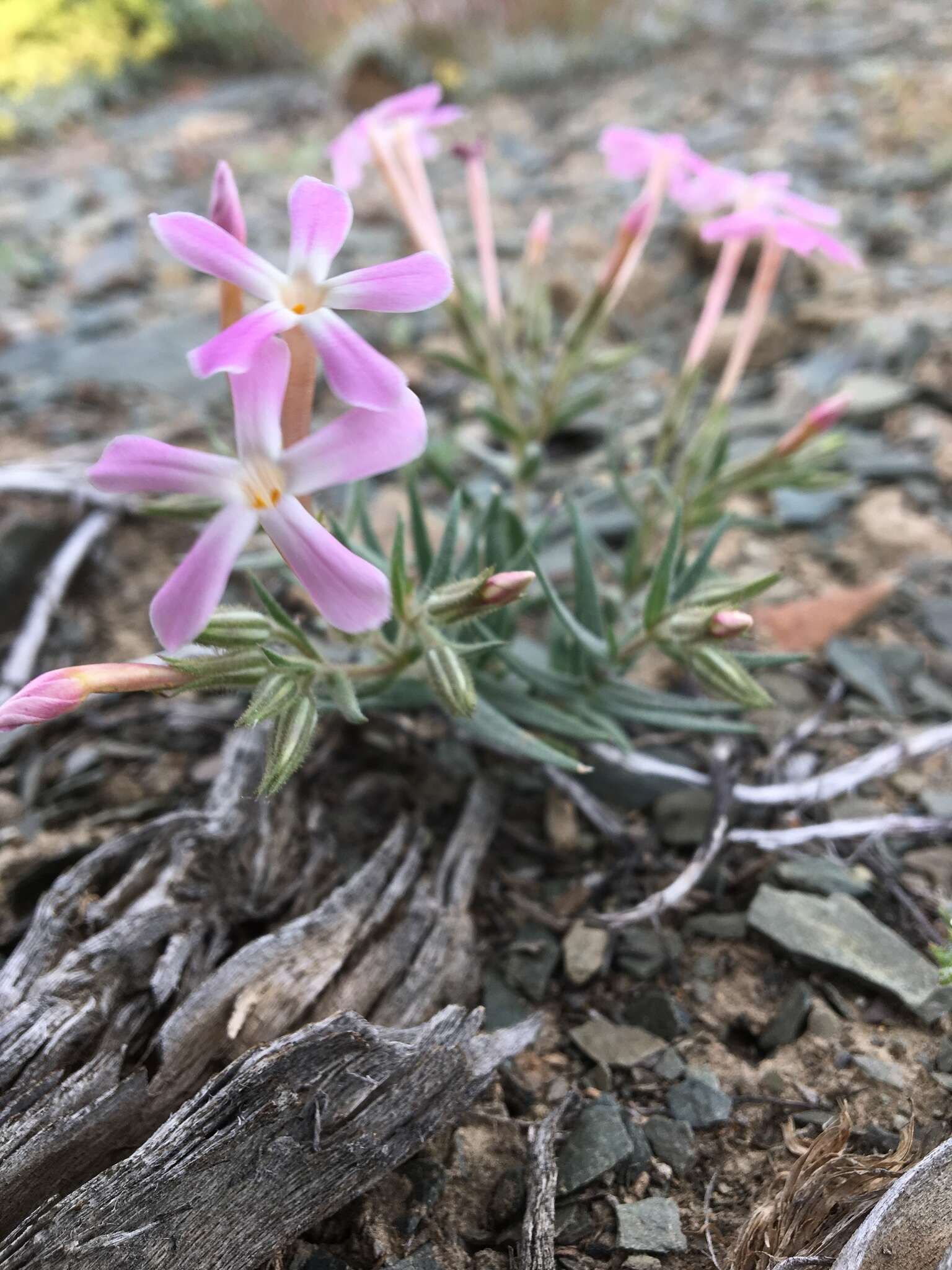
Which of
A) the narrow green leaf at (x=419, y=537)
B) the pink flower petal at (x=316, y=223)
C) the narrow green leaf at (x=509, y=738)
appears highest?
the pink flower petal at (x=316, y=223)

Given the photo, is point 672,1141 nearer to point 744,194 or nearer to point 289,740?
point 289,740

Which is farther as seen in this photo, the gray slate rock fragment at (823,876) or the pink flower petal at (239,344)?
the gray slate rock fragment at (823,876)

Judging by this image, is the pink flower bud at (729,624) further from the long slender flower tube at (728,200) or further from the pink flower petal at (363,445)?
the long slender flower tube at (728,200)

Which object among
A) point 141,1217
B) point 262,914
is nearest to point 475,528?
point 262,914

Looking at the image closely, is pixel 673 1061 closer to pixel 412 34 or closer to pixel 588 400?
pixel 588 400

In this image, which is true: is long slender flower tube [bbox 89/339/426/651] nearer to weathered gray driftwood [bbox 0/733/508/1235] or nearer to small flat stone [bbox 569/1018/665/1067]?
weathered gray driftwood [bbox 0/733/508/1235]

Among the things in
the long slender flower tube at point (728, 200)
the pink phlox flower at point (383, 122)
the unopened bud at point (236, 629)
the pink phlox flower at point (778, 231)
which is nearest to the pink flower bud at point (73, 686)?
the unopened bud at point (236, 629)

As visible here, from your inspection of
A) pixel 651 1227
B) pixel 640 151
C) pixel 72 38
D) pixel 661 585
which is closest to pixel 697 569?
pixel 661 585
